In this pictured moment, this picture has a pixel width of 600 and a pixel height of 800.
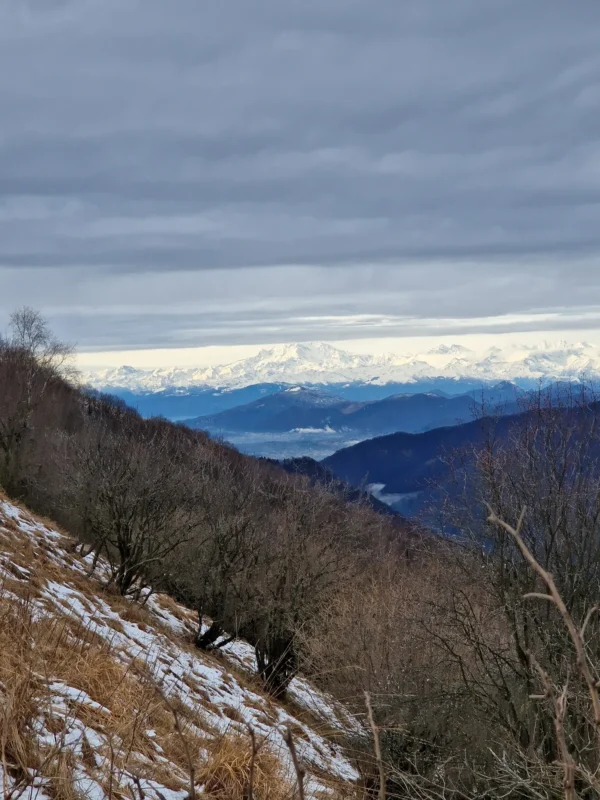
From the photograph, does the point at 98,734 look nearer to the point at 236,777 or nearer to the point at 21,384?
the point at 236,777

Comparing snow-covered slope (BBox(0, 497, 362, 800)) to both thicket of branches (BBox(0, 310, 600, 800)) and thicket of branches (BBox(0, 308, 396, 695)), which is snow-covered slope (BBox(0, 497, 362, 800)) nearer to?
thicket of branches (BBox(0, 310, 600, 800))

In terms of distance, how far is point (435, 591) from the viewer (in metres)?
16.0

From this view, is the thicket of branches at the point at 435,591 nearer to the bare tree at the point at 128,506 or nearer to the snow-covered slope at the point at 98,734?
the bare tree at the point at 128,506

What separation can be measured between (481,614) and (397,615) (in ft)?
7.98

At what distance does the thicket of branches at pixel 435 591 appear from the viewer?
11.0m

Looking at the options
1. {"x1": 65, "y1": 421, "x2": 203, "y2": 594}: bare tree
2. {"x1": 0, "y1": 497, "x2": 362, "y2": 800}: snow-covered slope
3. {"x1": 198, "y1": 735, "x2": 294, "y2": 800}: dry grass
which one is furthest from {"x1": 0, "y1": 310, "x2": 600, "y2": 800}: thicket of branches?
{"x1": 0, "y1": 497, "x2": 362, "y2": 800}: snow-covered slope

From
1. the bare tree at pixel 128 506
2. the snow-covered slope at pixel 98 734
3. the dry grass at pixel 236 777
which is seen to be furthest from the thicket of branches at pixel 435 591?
the snow-covered slope at pixel 98 734

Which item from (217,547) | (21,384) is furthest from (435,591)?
(21,384)

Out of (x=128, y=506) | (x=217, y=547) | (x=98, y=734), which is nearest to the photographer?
(x=98, y=734)

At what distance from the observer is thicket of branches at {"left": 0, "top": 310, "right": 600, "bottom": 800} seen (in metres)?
11.0

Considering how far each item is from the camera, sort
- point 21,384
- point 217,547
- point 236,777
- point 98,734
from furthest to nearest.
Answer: point 21,384 < point 217,547 < point 236,777 < point 98,734

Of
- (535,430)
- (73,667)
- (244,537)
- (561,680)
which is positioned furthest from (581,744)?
(244,537)

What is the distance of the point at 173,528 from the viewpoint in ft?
67.1

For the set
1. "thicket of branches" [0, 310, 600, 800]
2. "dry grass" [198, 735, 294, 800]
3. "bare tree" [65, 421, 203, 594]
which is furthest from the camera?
"bare tree" [65, 421, 203, 594]
